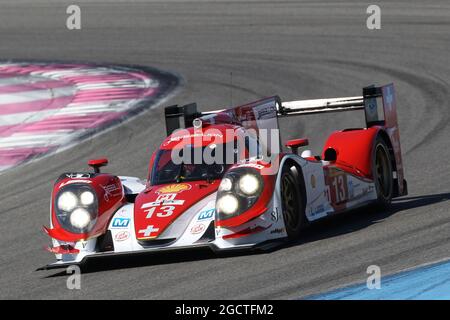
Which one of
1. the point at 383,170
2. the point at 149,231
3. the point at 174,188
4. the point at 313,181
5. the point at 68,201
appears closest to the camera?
the point at 149,231

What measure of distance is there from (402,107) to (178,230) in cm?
843

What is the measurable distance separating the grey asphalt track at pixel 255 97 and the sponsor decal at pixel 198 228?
10.2 inches

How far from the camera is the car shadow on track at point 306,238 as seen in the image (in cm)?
977

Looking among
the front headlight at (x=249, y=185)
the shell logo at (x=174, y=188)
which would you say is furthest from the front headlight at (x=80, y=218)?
the front headlight at (x=249, y=185)

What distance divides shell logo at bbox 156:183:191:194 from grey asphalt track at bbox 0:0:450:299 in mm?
574

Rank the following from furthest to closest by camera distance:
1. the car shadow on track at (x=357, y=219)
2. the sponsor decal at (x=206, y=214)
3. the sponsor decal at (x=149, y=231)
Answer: the car shadow on track at (x=357, y=219), the sponsor decal at (x=206, y=214), the sponsor decal at (x=149, y=231)

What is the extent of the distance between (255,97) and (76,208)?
29.6 feet

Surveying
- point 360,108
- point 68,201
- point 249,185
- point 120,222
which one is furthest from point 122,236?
point 360,108

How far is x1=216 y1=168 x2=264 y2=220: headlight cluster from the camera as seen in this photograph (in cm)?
949

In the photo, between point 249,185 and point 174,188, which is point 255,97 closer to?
point 174,188

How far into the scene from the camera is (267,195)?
954 centimetres

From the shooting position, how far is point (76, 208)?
10.1m

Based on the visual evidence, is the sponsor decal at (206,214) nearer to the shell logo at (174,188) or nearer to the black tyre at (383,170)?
the shell logo at (174,188)
